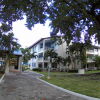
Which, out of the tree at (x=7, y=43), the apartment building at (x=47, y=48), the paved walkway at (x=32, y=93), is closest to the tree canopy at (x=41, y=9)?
the paved walkway at (x=32, y=93)

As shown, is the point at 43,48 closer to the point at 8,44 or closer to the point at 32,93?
the point at 8,44

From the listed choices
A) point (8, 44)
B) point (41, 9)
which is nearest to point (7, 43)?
point (8, 44)

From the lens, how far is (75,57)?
1793 inches

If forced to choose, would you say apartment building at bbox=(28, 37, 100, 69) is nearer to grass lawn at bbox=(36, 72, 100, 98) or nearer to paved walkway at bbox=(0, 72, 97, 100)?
grass lawn at bbox=(36, 72, 100, 98)

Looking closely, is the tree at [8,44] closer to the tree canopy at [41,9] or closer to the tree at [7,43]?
the tree at [7,43]

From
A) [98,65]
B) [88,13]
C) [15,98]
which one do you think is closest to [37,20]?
[88,13]

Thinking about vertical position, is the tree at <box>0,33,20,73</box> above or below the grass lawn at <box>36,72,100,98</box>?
above

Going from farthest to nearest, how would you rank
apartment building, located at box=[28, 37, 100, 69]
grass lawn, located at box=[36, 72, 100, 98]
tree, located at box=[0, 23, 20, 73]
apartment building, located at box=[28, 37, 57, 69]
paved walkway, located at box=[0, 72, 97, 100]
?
apartment building, located at box=[28, 37, 57, 69], apartment building, located at box=[28, 37, 100, 69], tree, located at box=[0, 23, 20, 73], grass lawn, located at box=[36, 72, 100, 98], paved walkway, located at box=[0, 72, 97, 100]

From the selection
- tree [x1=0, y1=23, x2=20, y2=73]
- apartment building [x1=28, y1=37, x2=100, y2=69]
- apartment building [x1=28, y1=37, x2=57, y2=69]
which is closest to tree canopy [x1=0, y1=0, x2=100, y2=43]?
tree [x1=0, y1=23, x2=20, y2=73]

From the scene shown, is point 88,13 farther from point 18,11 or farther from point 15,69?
point 15,69

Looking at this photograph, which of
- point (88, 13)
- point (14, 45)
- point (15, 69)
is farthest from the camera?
point (15, 69)

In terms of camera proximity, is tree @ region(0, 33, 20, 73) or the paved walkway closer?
the paved walkway

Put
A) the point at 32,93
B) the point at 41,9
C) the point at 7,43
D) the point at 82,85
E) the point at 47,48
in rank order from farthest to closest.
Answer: the point at 47,48, the point at 7,43, the point at 82,85, the point at 41,9, the point at 32,93

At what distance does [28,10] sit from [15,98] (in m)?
6.43
